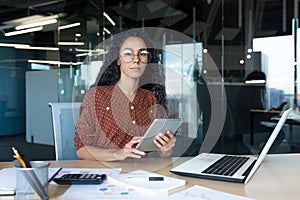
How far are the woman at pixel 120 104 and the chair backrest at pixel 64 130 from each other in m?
0.13

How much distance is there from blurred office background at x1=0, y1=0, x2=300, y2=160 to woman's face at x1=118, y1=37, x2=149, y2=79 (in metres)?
3.02

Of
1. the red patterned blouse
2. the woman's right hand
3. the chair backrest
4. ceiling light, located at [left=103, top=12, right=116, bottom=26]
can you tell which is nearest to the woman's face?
the red patterned blouse

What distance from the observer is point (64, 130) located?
175 centimetres

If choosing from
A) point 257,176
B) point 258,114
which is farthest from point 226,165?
point 258,114

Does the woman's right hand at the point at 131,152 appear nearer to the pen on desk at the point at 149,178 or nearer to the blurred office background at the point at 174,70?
the pen on desk at the point at 149,178

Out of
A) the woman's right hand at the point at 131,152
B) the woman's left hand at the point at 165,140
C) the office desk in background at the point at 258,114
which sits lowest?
the office desk in background at the point at 258,114

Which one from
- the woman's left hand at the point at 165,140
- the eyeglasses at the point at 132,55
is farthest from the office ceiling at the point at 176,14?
the woman's left hand at the point at 165,140

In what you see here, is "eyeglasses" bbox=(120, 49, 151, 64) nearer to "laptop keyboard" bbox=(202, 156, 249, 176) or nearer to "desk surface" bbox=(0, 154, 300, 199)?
"desk surface" bbox=(0, 154, 300, 199)

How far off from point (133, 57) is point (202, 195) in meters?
0.86

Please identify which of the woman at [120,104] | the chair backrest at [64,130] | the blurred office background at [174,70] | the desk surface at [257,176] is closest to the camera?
the desk surface at [257,176]

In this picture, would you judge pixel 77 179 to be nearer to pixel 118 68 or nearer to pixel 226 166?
pixel 226 166

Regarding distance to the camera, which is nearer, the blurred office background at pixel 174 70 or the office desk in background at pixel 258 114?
the blurred office background at pixel 174 70

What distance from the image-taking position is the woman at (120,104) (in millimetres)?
1596

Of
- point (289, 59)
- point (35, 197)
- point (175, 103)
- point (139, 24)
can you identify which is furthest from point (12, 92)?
point (35, 197)
